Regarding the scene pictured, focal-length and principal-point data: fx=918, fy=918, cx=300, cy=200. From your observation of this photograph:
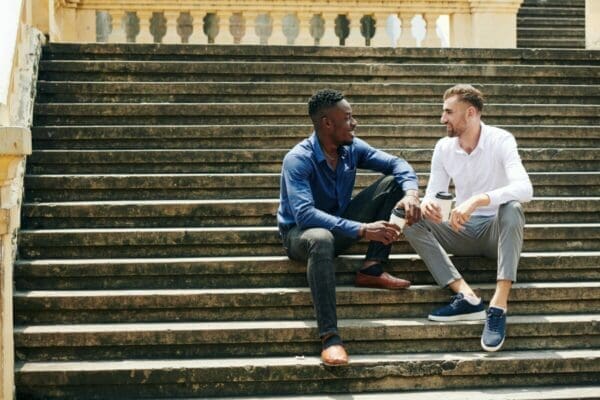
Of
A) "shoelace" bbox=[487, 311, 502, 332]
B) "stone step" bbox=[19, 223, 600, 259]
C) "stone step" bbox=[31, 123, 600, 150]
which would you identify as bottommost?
"shoelace" bbox=[487, 311, 502, 332]

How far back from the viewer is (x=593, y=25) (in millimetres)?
8594

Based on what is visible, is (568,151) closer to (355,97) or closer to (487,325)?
(355,97)

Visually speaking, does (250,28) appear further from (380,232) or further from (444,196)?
(380,232)

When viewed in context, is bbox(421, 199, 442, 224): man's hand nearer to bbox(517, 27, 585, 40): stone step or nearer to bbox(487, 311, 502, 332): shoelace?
bbox(487, 311, 502, 332): shoelace

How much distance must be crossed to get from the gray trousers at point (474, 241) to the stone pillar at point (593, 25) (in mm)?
4105

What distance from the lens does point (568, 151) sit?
644cm

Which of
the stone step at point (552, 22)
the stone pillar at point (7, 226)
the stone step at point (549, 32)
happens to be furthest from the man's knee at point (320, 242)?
the stone step at point (552, 22)

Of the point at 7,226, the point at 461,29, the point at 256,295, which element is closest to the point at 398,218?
the point at 256,295

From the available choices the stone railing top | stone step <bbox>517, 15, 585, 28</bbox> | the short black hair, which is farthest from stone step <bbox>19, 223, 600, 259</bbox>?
stone step <bbox>517, 15, 585, 28</bbox>

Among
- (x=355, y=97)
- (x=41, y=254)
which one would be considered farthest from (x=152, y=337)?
(x=355, y=97)

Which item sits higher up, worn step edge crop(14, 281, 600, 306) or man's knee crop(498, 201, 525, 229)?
man's knee crop(498, 201, 525, 229)

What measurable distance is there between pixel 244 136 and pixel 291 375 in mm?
2271

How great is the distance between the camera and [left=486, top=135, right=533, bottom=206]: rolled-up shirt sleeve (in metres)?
4.92

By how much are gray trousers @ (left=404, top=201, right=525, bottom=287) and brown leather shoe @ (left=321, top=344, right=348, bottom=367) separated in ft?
2.54
